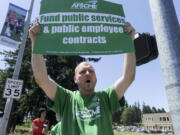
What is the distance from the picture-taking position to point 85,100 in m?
1.88

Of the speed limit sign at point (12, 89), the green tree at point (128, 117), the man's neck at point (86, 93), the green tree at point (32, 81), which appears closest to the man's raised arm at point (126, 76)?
the man's neck at point (86, 93)

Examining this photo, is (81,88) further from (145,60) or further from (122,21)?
(145,60)

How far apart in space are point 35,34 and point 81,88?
851 millimetres

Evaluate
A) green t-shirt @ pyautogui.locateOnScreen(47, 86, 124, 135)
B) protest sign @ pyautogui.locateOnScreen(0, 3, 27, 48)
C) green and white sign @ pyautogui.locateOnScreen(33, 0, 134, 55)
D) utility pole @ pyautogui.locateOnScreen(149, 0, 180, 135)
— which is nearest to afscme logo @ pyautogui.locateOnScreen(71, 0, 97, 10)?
green and white sign @ pyautogui.locateOnScreen(33, 0, 134, 55)

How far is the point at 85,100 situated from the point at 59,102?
283mm

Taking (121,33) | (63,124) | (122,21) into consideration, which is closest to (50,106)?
(63,124)

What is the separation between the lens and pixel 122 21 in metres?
2.32

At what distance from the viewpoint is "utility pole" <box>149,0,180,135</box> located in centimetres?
180

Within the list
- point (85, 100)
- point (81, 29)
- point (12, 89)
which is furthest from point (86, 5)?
point (12, 89)

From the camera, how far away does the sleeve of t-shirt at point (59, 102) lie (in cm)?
183

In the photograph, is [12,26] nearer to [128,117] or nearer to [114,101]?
[114,101]

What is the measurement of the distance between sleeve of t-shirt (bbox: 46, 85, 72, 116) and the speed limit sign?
543 centimetres

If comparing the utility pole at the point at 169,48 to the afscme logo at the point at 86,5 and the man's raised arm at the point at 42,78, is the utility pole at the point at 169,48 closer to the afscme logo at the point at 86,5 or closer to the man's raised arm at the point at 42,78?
the afscme logo at the point at 86,5

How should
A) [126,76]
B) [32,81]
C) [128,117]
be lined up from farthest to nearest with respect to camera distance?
1. [128,117]
2. [32,81]
3. [126,76]
